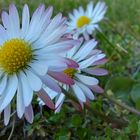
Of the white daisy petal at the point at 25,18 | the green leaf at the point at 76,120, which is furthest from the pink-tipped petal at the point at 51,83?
the green leaf at the point at 76,120

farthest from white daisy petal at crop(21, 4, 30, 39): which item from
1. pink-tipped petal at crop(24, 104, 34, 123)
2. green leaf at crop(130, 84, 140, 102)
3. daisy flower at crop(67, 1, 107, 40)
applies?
daisy flower at crop(67, 1, 107, 40)

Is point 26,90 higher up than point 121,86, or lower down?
higher up

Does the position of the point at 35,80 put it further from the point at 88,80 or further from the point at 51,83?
the point at 88,80

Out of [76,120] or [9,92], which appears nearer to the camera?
[9,92]

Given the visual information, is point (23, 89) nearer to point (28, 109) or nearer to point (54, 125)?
point (28, 109)

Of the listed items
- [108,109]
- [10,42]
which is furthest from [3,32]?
[108,109]

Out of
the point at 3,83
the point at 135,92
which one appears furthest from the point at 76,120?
the point at 3,83
